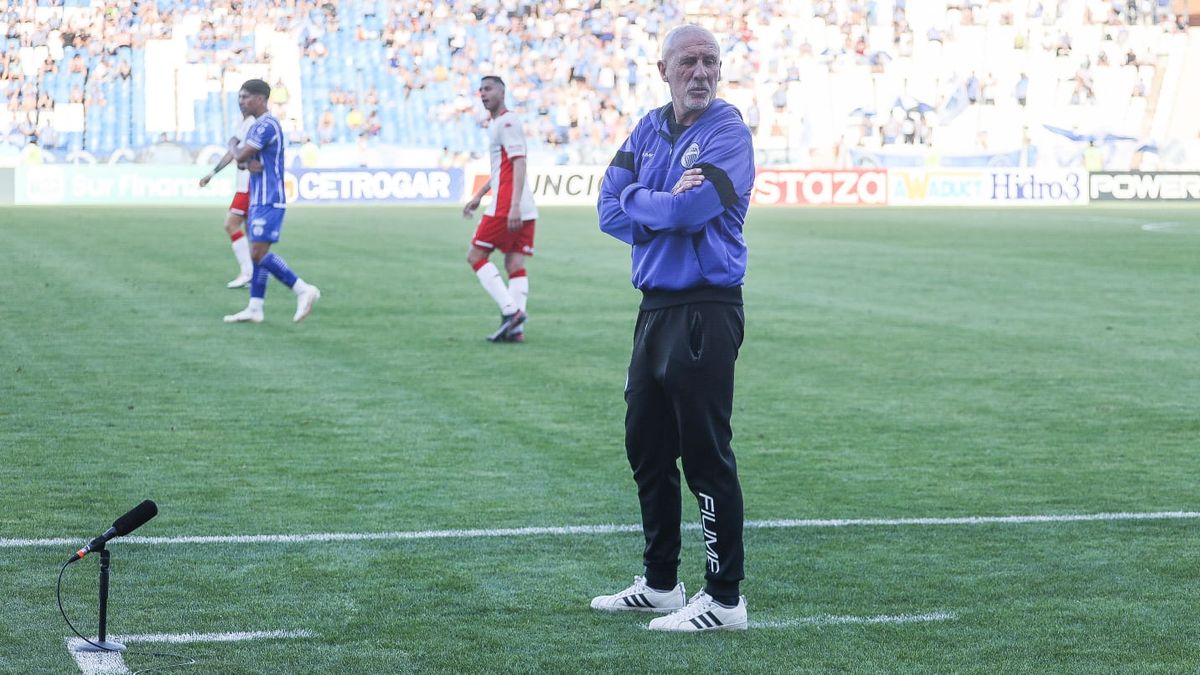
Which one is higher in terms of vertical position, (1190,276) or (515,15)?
(515,15)

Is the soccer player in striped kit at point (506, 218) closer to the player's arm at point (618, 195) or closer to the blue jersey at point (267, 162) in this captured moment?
the blue jersey at point (267, 162)

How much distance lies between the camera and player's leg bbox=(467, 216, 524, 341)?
44.7 feet

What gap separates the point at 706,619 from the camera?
202 inches

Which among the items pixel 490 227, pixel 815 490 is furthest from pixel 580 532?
pixel 490 227

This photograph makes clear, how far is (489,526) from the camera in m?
6.74

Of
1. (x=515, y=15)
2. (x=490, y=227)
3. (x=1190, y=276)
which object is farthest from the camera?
(x=515, y=15)

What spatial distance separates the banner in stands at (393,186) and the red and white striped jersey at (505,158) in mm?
26475

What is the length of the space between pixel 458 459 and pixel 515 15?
4150 cm

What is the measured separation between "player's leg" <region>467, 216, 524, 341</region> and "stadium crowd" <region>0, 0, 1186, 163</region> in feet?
92.8

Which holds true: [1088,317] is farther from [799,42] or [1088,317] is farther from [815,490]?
[799,42]

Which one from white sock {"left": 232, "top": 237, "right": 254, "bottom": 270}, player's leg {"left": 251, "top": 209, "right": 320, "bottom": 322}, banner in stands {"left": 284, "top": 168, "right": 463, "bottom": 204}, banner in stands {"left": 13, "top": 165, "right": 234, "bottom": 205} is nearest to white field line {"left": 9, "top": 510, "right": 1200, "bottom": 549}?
player's leg {"left": 251, "top": 209, "right": 320, "bottom": 322}

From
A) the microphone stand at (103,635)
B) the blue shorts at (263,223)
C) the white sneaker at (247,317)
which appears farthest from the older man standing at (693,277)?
the white sneaker at (247,317)

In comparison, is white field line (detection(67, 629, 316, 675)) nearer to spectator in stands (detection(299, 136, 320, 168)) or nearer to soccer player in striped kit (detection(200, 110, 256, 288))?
soccer player in striped kit (detection(200, 110, 256, 288))

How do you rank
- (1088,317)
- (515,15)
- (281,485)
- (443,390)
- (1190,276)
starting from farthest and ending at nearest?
(515,15) < (1190,276) < (1088,317) < (443,390) < (281,485)
